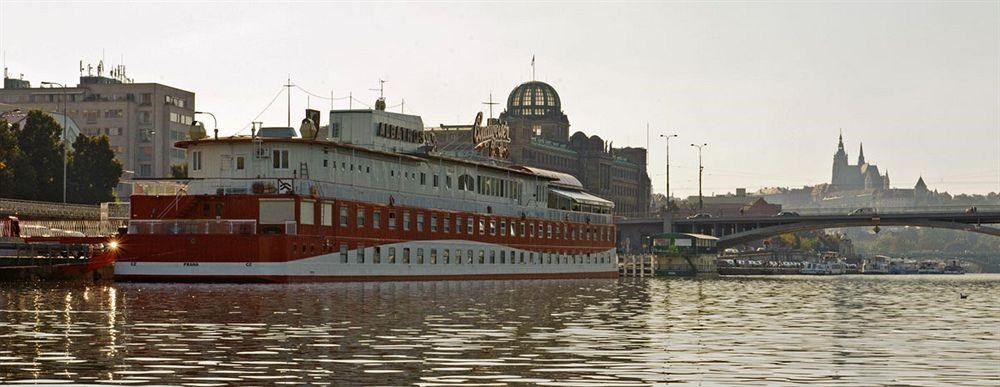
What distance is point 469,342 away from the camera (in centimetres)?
4000

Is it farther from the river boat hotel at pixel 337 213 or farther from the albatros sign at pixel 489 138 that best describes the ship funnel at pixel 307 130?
the albatros sign at pixel 489 138

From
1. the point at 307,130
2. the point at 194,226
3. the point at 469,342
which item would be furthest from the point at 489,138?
the point at 469,342

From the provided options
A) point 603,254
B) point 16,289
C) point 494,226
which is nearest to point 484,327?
point 16,289

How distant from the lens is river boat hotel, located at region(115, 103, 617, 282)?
3364 inches

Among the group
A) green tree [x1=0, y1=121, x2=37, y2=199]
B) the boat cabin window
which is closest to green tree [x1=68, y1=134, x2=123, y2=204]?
green tree [x1=0, y1=121, x2=37, y2=199]

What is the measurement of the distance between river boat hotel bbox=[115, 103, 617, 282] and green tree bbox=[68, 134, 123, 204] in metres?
35.3

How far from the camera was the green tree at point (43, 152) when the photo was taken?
132625mm

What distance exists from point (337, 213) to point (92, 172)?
57.2 meters

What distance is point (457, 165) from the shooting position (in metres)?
113

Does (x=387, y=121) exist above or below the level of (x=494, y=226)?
above

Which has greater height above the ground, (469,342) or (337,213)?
(337,213)

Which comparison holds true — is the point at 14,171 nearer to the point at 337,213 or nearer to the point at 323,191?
the point at 337,213

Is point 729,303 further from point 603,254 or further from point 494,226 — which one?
point 603,254

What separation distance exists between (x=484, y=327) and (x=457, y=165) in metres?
66.9
